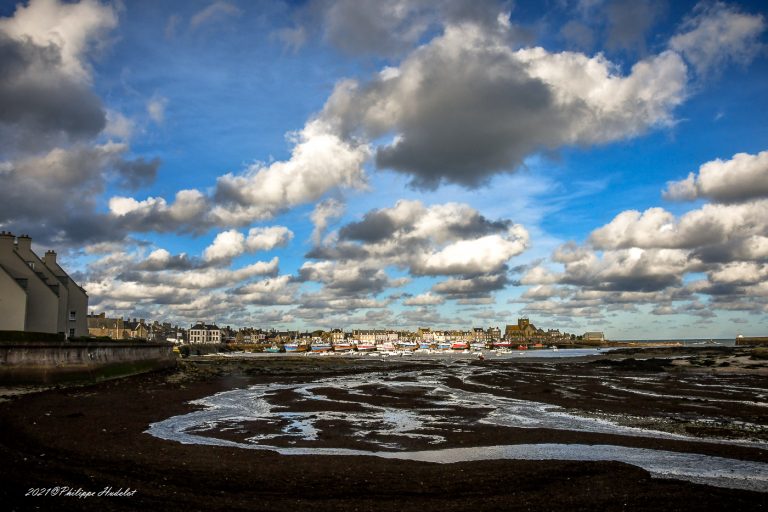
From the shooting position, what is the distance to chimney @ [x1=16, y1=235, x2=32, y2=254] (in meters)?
57.1

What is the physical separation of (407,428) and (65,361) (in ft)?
105

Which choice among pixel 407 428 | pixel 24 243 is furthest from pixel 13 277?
pixel 407 428

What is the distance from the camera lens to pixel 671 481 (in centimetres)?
1564

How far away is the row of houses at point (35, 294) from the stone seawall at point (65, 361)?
6.65 metres

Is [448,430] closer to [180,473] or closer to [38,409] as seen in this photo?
[180,473]

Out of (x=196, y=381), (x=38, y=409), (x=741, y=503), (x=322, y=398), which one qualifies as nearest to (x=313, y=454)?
(x=741, y=503)

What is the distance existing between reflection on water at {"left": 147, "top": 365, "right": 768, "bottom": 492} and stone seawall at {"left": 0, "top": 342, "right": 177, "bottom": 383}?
12.4m

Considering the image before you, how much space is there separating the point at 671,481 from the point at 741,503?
235 cm

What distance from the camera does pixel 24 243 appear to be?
57.6 m

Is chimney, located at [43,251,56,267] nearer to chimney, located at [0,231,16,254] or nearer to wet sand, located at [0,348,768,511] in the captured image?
chimney, located at [0,231,16,254]

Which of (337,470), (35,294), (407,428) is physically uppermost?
(35,294)

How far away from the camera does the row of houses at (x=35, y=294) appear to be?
47.2 meters

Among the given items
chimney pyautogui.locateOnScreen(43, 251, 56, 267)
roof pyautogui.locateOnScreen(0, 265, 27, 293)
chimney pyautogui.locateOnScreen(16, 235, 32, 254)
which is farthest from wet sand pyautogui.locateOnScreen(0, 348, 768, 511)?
chimney pyautogui.locateOnScreen(43, 251, 56, 267)

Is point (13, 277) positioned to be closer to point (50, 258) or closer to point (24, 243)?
point (24, 243)
